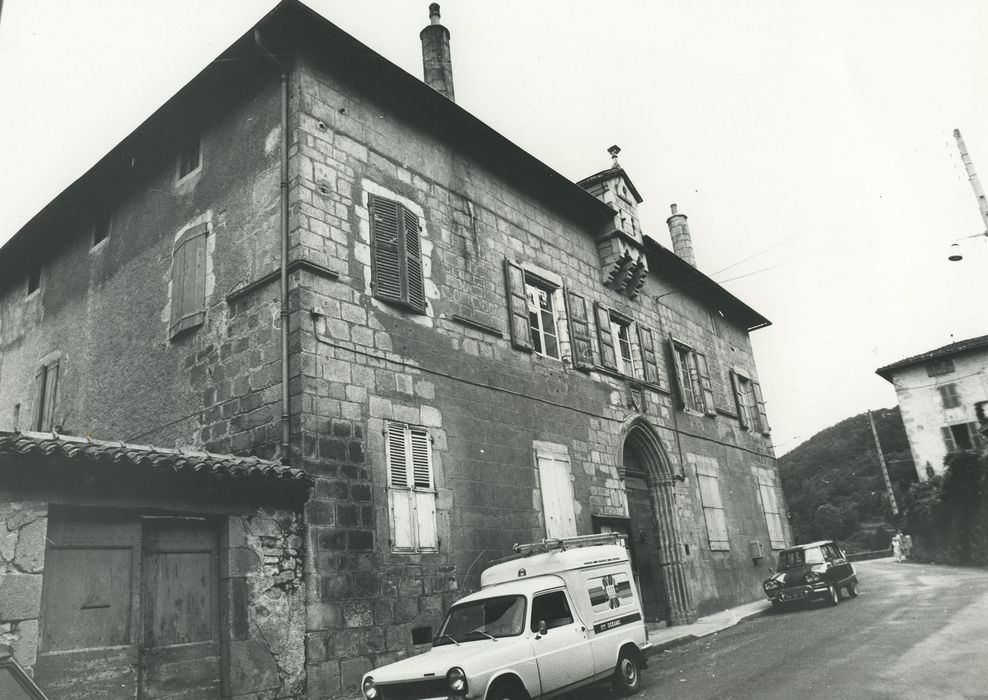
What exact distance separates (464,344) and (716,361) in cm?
1148

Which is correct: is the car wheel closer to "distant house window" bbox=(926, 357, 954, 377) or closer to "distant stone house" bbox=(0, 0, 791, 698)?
"distant stone house" bbox=(0, 0, 791, 698)

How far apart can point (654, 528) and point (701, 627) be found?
7.54ft

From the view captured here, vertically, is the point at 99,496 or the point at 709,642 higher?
the point at 99,496

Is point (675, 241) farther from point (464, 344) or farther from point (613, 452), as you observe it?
point (464, 344)

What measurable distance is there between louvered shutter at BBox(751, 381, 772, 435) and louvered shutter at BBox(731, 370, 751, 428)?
1.21 m

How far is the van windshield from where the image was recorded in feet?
23.9

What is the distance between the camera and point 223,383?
9.60 metres

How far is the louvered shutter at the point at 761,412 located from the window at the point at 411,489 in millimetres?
15191

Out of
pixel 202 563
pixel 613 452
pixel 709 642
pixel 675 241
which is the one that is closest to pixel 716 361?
pixel 675 241

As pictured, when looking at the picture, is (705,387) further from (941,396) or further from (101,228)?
(941,396)

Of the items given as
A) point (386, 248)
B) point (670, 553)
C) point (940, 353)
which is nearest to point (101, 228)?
point (386, 248)

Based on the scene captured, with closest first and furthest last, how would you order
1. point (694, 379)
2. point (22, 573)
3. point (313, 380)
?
point (22, 573) → point (313, 380) → point (694, 379)

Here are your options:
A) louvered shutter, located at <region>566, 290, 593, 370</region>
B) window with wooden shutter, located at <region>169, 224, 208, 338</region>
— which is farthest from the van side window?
louvered shutter, located at <region>566, 290, 593, 370</region>

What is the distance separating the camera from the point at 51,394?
13.1 m
